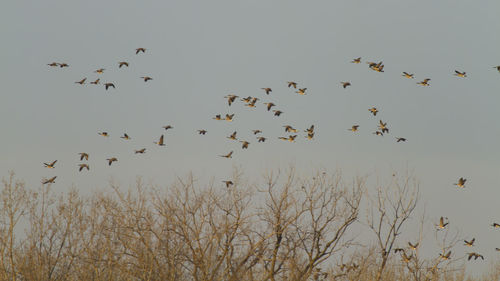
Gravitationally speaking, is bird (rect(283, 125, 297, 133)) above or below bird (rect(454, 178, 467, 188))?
above

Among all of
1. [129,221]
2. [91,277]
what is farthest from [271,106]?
[91,277]

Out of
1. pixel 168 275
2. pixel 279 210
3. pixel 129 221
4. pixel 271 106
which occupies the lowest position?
pixel 168 275

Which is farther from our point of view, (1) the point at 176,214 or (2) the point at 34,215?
(2) the point at 34,215

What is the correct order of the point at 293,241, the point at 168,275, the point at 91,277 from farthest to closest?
the point at 91,277 → the point at 293,241 → the point at 168,275

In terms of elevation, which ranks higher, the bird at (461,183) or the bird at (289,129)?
the bird at (289,129)

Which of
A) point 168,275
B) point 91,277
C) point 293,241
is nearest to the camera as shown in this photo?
point 168,275

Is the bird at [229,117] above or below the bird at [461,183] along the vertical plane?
above

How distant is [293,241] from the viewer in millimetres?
19844

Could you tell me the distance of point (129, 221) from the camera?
1895 cm

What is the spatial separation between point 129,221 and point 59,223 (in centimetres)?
709

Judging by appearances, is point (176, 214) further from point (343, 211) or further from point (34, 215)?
point (34, 215)

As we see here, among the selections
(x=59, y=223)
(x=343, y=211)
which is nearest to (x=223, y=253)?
(x=343, y=211)

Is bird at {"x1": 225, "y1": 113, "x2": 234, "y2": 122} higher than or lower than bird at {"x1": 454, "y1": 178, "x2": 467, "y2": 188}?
higher

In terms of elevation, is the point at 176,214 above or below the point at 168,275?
above
